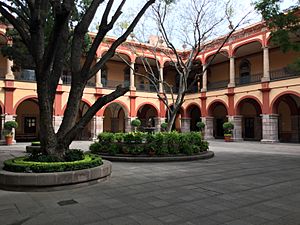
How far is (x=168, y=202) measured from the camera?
4621 millimetres

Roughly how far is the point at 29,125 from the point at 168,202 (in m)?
23.4

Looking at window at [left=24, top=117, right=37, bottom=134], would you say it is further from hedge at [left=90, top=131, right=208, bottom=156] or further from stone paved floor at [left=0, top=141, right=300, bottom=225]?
stone paved floor at [left=0, top=141, right=300, bottom=225]

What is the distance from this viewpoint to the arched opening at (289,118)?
73.8ft

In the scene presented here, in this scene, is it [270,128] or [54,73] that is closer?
[54,73]

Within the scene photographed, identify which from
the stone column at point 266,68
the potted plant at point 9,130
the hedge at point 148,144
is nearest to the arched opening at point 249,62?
the stone column at point 266,68

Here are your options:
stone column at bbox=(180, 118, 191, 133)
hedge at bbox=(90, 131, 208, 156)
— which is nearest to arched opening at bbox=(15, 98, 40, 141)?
stone column at bbox=(180, 118, 191, 133)

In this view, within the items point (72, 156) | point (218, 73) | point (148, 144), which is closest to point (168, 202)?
point (72, 156)

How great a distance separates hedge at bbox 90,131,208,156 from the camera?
1036 centimetres

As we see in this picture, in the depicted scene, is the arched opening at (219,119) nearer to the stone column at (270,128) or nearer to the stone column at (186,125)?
the stone column at (186,125)

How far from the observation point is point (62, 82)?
22.2 m

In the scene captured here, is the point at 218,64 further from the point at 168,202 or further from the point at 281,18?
the point at 168,202

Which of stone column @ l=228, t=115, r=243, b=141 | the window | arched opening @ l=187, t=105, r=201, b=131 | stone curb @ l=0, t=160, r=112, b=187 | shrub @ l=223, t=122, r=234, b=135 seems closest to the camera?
stone curb @ l=0, t=160, r=112, b=187

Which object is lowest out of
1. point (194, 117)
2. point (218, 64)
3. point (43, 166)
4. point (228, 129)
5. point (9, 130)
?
point (43, 166)

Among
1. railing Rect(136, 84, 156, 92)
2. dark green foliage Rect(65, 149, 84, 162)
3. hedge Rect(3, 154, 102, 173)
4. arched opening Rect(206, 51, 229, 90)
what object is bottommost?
hedge Rect(3, 154, 102, 173)
